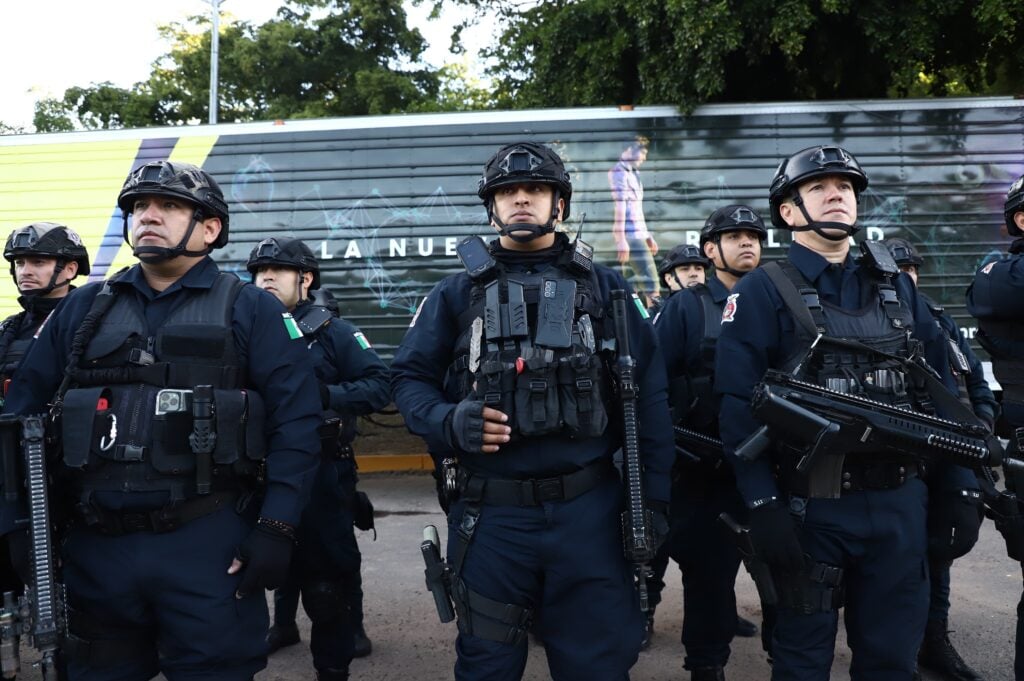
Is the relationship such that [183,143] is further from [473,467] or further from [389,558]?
[473,467]

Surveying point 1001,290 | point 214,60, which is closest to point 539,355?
point 1001,290

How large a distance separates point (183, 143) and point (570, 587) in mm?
6850

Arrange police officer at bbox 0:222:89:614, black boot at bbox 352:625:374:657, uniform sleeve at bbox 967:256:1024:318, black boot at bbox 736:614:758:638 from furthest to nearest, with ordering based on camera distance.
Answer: black boot at bbox 736:614:758:638 → black boot at bbox 352:625:374:657 → police officer at bbox 0:222:89:614 → uniform sleeve at bbox 967:256:1024:318

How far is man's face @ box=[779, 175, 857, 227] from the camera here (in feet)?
9.29

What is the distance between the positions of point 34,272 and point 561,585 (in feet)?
11.1

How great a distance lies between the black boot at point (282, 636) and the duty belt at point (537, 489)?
2.31 metres

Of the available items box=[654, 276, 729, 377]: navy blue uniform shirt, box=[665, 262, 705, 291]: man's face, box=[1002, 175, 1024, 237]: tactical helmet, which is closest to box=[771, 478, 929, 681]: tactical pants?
box=[654, 276, 729, 377]: navy blue uniform shirt

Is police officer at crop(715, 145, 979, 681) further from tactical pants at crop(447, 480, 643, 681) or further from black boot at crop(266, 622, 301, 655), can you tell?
black boot at crop(266, 622, 301, 655)

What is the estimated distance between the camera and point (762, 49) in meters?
8.59

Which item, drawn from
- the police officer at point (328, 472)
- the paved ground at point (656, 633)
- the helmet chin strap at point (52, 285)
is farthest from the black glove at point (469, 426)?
the helmet chin strap at point (52, 285)

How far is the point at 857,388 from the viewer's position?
2.61m

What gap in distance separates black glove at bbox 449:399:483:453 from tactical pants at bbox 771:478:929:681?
1.16 metres

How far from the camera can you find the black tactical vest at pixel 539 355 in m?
2.49

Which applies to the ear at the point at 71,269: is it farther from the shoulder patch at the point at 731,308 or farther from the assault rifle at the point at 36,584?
the shoulder patch at the point at 731,308
